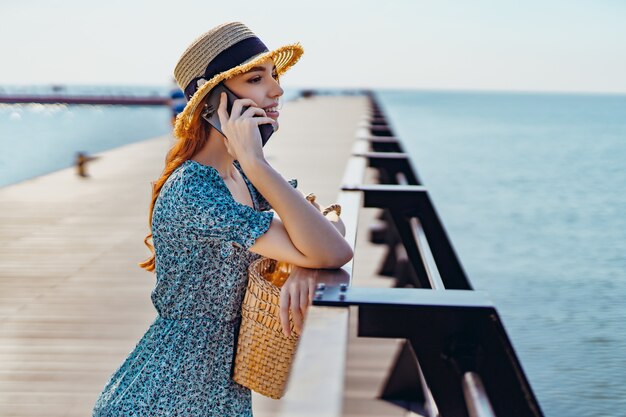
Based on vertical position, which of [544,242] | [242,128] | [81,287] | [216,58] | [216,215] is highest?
[216,58]

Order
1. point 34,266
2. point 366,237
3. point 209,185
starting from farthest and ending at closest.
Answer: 1. point 366,237
2. point 34,266
3. point 209,185

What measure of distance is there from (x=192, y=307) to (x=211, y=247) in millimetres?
154

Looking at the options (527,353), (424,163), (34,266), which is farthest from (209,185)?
(424,163)

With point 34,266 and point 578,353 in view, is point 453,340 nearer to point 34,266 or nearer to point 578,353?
point 34,266

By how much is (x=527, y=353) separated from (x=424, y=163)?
3245cm

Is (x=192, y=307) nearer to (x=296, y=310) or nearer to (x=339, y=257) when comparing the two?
(x=296, y=310)

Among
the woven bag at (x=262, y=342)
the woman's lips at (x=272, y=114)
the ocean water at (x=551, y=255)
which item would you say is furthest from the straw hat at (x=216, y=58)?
the ocean water at (x=551, y=255)

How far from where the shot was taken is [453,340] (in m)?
1.85

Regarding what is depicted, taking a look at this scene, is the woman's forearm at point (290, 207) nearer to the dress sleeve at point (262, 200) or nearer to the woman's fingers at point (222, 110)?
the woman's fingers at point (222, 110)

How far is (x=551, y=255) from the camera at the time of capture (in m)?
24.4

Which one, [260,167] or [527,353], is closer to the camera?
[260,167]

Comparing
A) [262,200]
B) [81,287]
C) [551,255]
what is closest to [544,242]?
[551,255]

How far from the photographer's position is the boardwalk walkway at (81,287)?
353 cm

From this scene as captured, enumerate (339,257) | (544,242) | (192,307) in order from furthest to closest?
(544,242), (339,257), (192,307)
